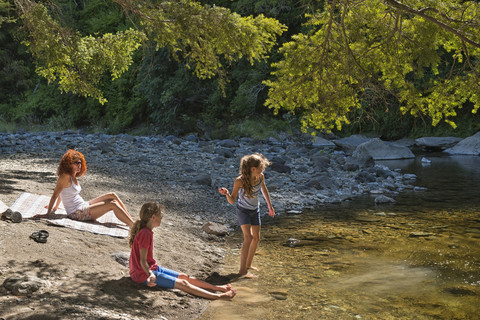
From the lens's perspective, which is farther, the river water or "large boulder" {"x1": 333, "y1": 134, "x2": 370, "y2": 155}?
"large boulder" {"x1": 333, "y1": 134, "x2": 370, "y2": 155}

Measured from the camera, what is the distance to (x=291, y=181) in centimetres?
1241

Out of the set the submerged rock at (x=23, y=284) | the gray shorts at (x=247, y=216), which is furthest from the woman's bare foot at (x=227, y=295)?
the submerged rock at (x=23, y=284)

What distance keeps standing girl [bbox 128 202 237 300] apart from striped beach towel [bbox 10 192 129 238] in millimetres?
1594

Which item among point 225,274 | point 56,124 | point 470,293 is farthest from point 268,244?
point 56,124

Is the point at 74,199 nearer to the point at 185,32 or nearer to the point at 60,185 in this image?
the point at 60,185

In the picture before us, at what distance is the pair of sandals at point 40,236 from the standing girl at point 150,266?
1169 mm

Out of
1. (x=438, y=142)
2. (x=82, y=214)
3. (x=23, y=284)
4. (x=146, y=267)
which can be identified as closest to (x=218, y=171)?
(x=82, y=214)

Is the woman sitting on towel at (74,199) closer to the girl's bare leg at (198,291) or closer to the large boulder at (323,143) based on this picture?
the girl's bare leg at (198,291)

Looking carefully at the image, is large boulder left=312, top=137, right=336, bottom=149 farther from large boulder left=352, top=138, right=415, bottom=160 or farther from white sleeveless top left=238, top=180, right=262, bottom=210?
white sleeveless top left=238, top=180, right=262, bottom=210

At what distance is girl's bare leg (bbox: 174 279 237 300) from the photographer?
478 centimetres

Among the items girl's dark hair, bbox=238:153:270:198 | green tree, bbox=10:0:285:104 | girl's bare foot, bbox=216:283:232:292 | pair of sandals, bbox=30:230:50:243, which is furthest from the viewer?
green tree, bbox=10:0:285:104

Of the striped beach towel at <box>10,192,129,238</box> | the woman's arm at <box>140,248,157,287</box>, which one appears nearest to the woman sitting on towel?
the striped beach towel at <box>10,192,129,238</box>

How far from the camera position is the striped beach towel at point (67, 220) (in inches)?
242

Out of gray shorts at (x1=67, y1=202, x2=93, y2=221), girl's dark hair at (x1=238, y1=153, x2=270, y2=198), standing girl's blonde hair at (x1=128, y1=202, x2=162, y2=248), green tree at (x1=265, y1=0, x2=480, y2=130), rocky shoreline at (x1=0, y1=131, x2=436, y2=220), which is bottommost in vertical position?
rocky shoreline at (x1=0, y1=131, x2=436, y2=220)
